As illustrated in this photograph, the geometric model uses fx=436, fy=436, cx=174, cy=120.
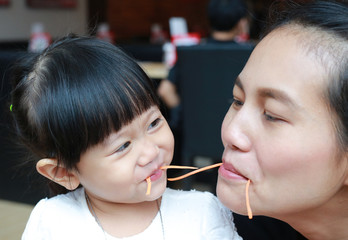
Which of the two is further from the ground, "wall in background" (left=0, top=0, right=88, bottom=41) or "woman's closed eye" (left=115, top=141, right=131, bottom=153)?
"woman's closed eye" (left=115, top=141, right=131, bottom=153)

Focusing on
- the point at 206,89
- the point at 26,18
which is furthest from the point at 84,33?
the point at 26,18

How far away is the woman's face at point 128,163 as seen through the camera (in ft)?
3.11

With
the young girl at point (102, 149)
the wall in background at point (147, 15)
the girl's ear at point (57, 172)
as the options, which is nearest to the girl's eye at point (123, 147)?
the young girl at point (102, 149)

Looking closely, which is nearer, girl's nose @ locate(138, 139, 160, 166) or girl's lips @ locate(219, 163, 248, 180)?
girl's lips @ locate(219, 163, 248, 180)

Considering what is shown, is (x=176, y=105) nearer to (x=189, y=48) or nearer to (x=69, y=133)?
(x=189, y=48)

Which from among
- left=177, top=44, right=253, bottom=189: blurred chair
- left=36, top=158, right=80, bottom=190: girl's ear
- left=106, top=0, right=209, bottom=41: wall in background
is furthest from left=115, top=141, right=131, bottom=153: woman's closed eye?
left=106, top=0, right=209, bottom=41: wall in background

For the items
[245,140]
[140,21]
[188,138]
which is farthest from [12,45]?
[245,140]

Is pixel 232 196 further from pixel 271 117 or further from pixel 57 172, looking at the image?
pixel 57 172

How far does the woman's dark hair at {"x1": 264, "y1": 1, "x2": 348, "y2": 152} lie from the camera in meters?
0.78

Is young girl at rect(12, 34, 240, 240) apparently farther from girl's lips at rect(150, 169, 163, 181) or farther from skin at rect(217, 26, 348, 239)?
skin at rect(217, 26, 348, 239)

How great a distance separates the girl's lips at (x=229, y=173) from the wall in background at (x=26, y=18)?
5865mm

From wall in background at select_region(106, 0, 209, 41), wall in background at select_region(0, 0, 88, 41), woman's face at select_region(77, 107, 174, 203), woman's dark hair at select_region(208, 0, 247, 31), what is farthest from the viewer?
wall in background at select_region(106, 0, 209, 41)

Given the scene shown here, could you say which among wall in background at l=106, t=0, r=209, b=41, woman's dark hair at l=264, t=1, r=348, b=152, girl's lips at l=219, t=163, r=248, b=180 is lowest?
wall in background at l=106, t=0, r=209, b=41

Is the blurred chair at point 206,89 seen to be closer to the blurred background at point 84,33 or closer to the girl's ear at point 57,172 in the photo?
the blurred background at point 84,33
